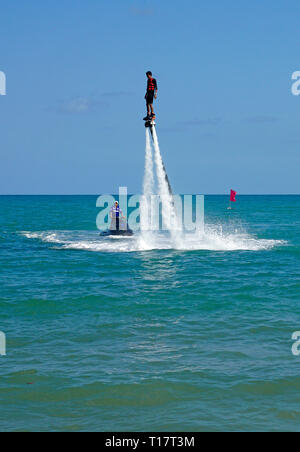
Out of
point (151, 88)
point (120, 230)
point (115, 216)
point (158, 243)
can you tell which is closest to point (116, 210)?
point (115, 216)

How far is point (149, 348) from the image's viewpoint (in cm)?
1555

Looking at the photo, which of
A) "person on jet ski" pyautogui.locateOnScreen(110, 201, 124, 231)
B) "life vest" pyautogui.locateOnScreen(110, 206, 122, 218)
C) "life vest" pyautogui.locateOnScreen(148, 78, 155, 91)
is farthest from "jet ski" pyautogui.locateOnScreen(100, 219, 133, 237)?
"life vest" pyautogui.locateOnScreen(148, 78, 155, 91)

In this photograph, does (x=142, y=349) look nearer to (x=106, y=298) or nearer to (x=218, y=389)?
(x=218, y=389)

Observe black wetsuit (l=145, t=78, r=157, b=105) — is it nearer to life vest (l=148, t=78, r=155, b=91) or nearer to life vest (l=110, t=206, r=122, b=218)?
life vest (l=148, t=78, r=155, b=91)

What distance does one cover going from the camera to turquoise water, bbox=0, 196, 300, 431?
Answer: 460 inches

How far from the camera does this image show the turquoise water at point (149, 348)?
1167 centimetres

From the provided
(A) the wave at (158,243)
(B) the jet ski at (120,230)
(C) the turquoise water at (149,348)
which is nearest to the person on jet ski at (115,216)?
(B) the jet ski at (120,230)

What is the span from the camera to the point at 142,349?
1547 centimetres

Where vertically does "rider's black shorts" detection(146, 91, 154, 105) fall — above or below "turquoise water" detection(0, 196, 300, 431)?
above

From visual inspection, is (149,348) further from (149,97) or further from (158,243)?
(158,243)
